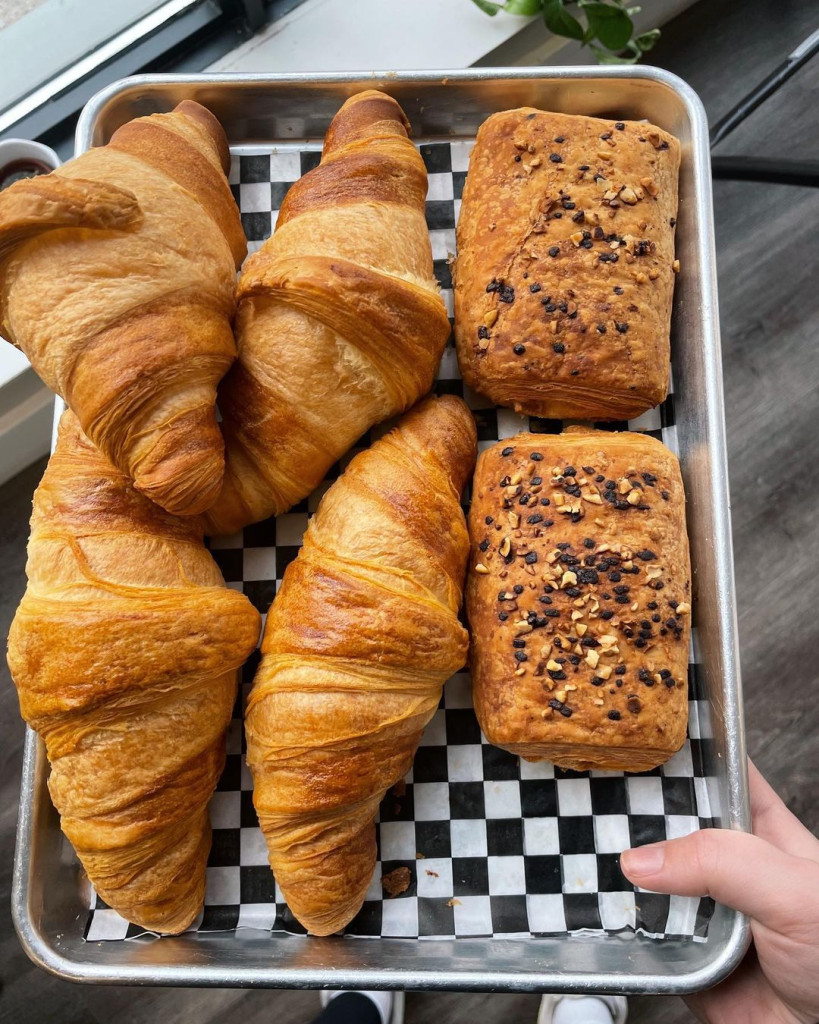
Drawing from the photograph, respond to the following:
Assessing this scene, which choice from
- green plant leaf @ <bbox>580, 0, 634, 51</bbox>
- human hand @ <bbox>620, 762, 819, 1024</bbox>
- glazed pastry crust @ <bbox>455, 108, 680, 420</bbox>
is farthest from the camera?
green plant leaf @ <bbox>580, 0, 634, 51</bbox>

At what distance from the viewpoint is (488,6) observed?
1.96 metres

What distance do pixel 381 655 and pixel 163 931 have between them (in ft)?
2.33

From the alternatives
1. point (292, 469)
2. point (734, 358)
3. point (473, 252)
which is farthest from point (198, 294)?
point (734, 358)

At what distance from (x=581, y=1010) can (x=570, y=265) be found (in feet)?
6.65

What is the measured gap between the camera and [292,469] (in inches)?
62.6

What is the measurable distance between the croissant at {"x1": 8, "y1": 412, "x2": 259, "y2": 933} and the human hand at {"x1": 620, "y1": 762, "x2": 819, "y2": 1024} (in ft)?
2.76

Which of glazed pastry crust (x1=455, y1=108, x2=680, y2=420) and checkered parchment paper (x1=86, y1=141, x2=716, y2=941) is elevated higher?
glazed pastry crust (x1=455, y1=108, x2=680, y2=420)

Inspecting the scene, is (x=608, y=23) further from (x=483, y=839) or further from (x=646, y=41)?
(x=483, y=839)

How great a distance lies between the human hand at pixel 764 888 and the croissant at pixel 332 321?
3.19 feet

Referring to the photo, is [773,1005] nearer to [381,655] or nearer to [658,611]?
[658,611]

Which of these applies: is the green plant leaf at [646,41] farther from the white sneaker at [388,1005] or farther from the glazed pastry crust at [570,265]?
the white sneaker at [388,1005]

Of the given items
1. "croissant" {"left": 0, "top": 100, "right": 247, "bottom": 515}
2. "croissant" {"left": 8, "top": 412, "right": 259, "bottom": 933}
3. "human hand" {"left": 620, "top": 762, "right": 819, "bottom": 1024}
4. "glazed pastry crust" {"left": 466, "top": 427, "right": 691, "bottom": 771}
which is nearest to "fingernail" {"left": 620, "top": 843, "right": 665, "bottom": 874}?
"human hand" {"left": 620, "top": 762, "right": 819, "bottom": 1024}

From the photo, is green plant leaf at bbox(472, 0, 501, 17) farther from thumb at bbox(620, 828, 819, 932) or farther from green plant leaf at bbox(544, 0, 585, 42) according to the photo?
thumb at bbox(620, 828, 819, 932)

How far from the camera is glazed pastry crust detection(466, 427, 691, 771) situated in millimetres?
1516
